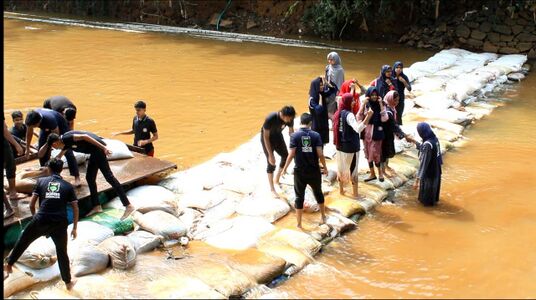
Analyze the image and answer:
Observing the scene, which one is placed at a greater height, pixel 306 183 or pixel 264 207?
pixel 306 183

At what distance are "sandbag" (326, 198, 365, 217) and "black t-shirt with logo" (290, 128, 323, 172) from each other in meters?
0.72

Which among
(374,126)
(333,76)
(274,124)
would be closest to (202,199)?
(274,124)

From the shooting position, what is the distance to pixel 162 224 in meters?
5.02

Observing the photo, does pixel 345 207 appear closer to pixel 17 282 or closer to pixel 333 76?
pixel 333 76

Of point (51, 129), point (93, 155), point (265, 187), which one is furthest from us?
point (265, 187)

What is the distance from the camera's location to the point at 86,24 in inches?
721

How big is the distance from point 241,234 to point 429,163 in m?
2.14

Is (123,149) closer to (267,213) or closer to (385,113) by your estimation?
(267,213)

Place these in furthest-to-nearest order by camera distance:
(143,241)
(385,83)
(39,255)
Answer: (385,83) → (143,241) → (39,255)

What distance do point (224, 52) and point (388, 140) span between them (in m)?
8.47

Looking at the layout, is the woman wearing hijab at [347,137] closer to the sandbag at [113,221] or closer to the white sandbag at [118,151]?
the sandbag at [113,221]

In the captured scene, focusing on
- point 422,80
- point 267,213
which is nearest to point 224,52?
point 422,80

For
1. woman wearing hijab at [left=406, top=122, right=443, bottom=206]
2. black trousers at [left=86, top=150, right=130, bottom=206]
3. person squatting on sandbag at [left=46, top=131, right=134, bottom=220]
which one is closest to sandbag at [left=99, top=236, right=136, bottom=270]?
person squatting on sandbag at [left=46, top=131, right=134, bottom=220]

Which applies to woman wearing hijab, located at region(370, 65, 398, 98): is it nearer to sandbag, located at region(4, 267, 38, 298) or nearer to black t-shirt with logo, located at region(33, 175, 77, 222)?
black t-shirt with logo, located at region(33, 175, 77, 222)
